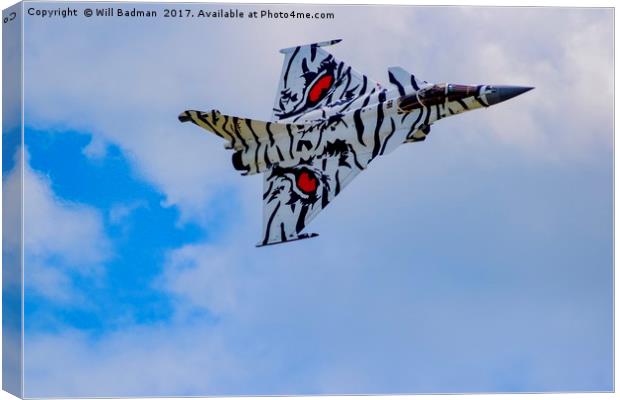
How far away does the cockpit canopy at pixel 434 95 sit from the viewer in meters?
20.4

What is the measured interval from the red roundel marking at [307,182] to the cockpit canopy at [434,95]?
1.95 m

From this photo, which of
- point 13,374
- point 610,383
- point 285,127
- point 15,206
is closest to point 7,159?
point 15,206

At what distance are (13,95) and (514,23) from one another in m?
8.00

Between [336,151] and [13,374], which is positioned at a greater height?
[336,151]

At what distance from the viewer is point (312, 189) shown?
21.2m

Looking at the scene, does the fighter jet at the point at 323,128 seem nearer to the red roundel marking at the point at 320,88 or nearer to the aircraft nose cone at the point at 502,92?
the aircraft nose cone at the point at 502,92

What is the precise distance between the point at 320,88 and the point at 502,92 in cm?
393

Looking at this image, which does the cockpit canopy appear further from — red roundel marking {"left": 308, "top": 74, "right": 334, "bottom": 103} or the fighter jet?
red roundel marking {"left": 308, "top": 74, "right": 334, "bottom": 103}

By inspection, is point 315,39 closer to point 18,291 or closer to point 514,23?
point 514,23

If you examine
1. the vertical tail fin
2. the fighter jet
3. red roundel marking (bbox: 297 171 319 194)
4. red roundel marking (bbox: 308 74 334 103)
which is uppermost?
red roundel marking (bbox: 308 74 334 103)

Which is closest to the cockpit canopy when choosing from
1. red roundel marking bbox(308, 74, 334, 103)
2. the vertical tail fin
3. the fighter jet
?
the fighter jet

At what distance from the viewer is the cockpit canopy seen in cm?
2036

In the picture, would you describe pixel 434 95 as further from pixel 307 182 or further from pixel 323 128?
pixel 307 182

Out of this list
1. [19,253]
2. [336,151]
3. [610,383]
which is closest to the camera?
[19,253]
